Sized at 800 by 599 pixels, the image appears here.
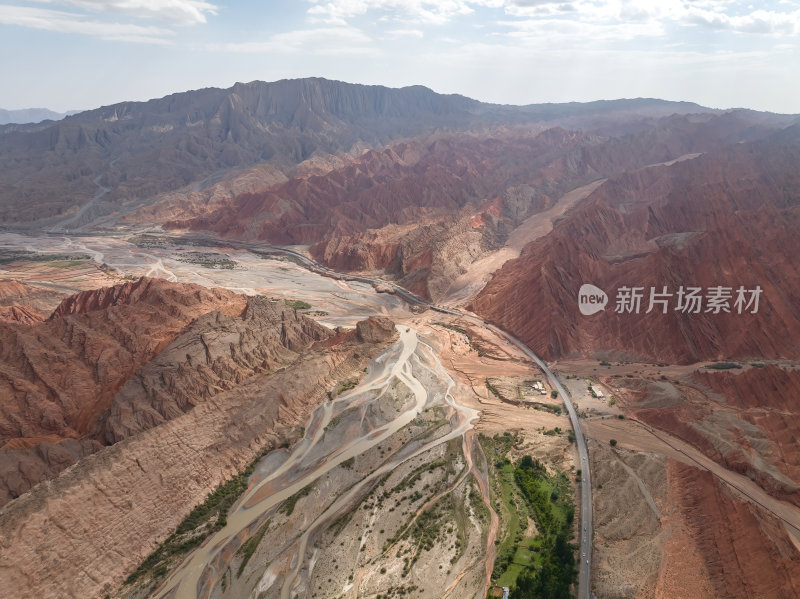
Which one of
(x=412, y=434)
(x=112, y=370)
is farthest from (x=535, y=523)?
(x=112, y=370)

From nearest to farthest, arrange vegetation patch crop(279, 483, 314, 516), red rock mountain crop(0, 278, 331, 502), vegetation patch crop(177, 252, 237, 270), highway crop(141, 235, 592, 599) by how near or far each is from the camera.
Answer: highway crop(141, 235, 592, 599) → vegetation patch crop(279, 483, 314, 516) → red rock mountain crop(0, 278, 331, 502) → vegetation patch crop(177, 252, 237, 270)

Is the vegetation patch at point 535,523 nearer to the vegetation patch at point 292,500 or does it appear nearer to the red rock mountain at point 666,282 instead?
the vegetation patch at point 292,500

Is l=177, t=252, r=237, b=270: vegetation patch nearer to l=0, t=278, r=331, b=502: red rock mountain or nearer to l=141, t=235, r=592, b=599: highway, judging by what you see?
l=141, t=235, r=592, b=599: highway

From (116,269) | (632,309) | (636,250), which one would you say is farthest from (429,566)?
(116,269)

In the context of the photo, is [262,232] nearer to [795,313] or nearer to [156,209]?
[156,209]

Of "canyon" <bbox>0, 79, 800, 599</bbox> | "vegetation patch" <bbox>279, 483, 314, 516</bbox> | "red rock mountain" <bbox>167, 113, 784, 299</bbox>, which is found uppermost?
"red rock mountain" <bbox>167, 113, 784, 299</bbox>

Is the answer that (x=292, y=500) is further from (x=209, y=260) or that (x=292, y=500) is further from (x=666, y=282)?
(x=209, y=260)

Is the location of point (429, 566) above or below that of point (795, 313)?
below

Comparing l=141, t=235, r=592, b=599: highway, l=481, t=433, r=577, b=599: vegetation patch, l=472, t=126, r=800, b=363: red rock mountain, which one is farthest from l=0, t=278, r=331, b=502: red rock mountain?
l=472, t=126, r=800, b=363: red rock mountain

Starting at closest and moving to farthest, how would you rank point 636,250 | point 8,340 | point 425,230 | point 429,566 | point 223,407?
point 429,566, point 223,407, point 8,340, point 636,250, point 425,230

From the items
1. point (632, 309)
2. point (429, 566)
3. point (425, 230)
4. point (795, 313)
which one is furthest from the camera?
point (425, 230)

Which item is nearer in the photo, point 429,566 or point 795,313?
point 429,566
